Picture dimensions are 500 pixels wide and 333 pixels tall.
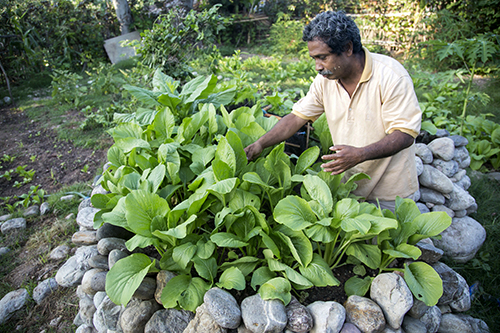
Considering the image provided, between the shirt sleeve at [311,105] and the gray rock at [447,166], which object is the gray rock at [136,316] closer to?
the shirt sleeve at [311,105]

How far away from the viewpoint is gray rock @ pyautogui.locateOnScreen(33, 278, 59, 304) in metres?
2.42

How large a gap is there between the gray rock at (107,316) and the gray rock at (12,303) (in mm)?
938

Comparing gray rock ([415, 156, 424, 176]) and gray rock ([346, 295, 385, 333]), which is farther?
gray rock ([415, 156, 424, 176])

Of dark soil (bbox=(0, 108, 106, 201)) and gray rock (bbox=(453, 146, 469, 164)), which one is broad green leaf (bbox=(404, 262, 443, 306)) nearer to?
gray rock (bbox=(453, 146, 469, 164))

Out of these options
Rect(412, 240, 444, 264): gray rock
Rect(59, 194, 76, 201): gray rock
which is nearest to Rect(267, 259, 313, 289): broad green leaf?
Rect(412, 240, 444, 264): gray rock

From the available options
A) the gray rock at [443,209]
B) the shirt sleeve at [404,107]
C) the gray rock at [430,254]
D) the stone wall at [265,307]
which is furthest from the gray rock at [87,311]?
the gray rock at [443,209]

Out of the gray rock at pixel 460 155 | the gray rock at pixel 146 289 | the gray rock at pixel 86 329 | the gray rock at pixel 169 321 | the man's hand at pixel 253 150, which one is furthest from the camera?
the gray rock at pixel 460 155

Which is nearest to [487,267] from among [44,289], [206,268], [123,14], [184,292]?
[206,268]

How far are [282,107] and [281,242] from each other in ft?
6.72

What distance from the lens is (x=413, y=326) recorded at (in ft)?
5.57

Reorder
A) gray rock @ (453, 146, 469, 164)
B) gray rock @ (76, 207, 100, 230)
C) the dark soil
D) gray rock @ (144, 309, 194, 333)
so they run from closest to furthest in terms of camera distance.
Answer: gray rock @ (144, 309, 194, 333) → gray rock @ (76, 207, 100, 230) → gray rock @ (453, 146, 469, 164) → the dark soil

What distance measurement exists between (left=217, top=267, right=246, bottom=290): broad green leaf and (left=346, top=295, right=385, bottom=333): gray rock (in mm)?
575

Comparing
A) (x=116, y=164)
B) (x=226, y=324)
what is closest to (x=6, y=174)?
(x=116, y=164)

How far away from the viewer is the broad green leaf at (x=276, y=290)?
162 centimetres
